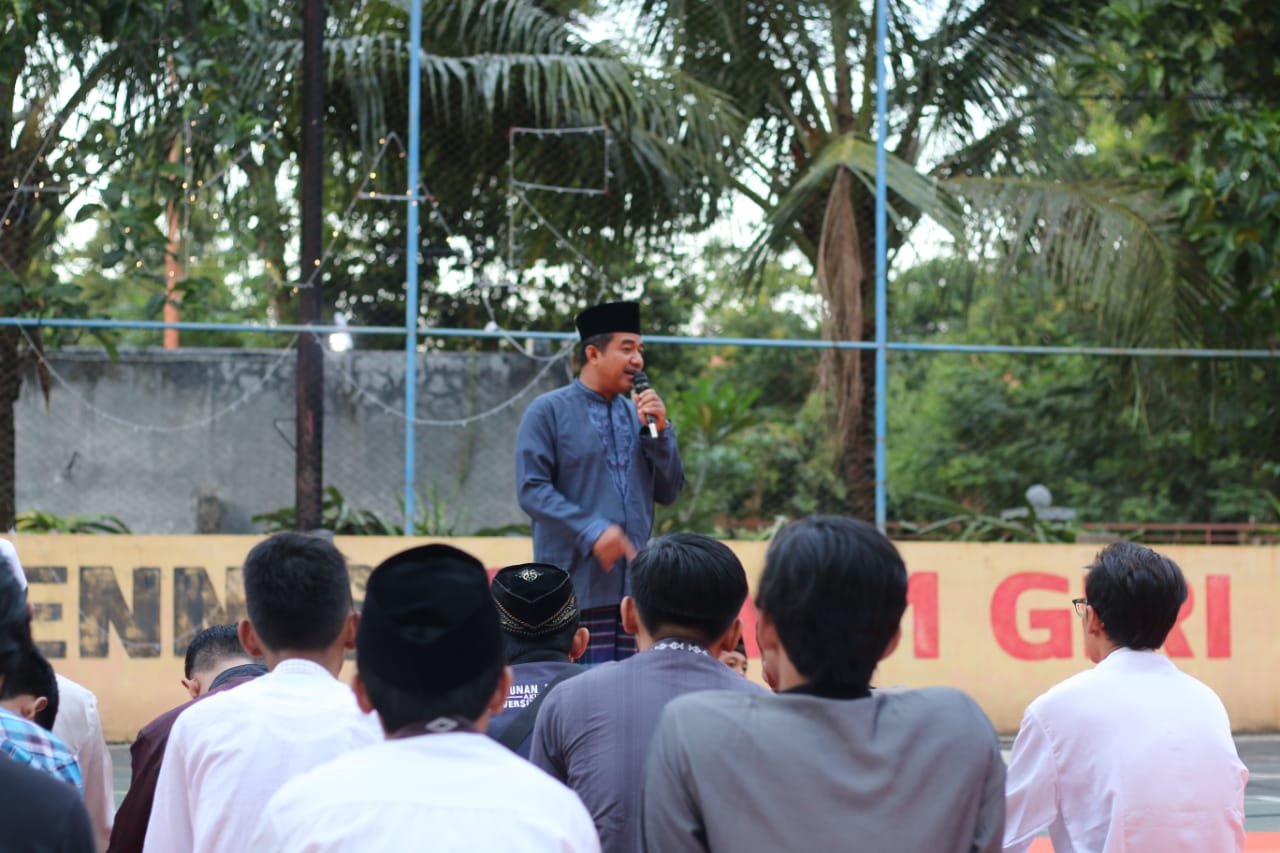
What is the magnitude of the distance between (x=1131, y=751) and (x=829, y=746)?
1.18 metres

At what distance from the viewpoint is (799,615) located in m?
2.05

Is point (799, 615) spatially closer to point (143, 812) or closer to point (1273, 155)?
point (143, 812)

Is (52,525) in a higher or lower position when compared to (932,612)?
higher

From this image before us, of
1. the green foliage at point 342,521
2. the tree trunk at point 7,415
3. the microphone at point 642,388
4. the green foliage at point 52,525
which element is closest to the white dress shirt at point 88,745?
the microphone at point 642,388

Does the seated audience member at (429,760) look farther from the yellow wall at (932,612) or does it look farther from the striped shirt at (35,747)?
the yellow wall at (932,612)

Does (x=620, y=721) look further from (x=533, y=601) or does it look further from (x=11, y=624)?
(x=11, y=624)

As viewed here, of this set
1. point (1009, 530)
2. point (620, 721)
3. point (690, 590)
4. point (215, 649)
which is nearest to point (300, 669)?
→ point (620, 721)

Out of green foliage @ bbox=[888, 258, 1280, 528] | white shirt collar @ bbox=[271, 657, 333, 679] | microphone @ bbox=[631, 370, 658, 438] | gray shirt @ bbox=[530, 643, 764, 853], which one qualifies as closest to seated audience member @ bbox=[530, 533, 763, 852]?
gray shirt @ bbox=[530, 643, 764, 853]

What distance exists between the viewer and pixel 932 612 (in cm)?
891

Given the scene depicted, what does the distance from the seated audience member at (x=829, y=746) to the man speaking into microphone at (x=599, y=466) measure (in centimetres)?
250

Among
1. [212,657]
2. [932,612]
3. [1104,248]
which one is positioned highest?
[1104,248]

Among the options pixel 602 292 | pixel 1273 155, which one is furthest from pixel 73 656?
pixel 1273 155

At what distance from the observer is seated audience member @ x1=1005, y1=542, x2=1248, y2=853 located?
2885mm

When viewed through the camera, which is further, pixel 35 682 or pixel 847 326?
pixel 847 326
